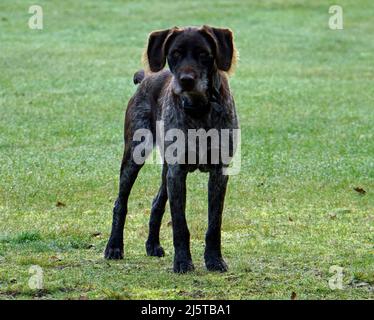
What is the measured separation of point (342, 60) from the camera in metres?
28.3

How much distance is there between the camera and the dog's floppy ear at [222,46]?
8977 mm

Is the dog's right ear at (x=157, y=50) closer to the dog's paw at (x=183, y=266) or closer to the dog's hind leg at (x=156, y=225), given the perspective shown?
Result: the dog's hind leg at (x=156, y=225)

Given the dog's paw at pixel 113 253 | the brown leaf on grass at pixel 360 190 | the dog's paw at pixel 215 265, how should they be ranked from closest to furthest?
the dog's paw at pixel 215 265
the dog's paw at pixel 113 253
the brown leaf on grass at pixel 360 190

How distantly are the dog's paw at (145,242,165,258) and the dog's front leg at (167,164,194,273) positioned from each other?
1.00m

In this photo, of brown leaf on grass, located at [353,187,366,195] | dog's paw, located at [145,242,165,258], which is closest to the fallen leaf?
brown leaf on grass, located at [353,187,366,195]

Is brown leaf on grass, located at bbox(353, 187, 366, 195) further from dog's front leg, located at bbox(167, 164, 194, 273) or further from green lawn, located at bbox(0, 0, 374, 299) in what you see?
dog's front leg, located at bbox(167, 164, 194, 273)

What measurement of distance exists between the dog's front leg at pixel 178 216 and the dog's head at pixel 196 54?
777 mm

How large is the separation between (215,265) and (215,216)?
443mm

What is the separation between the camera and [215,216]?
927 cm

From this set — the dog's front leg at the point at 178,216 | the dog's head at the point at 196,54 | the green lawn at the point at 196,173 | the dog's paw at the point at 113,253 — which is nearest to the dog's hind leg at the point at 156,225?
the green lawn at the point at 196,173

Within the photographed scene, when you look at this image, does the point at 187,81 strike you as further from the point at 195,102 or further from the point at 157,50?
the point at 157,50

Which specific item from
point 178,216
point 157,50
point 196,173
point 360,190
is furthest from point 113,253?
point 196,173

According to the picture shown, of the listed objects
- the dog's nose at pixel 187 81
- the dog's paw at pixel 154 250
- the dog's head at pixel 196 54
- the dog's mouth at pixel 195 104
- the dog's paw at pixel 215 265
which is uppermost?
the dog's head at pixel 196 54
